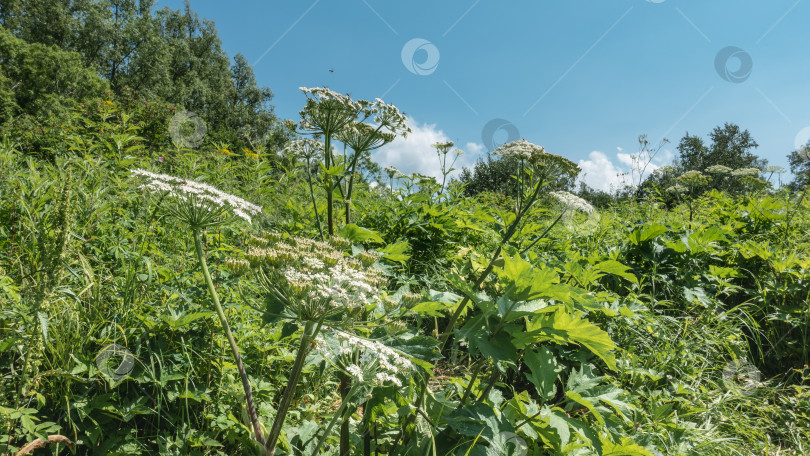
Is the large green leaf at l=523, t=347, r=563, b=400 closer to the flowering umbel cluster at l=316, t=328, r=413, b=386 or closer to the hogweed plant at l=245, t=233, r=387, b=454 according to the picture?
the flowering umbel cluster at l=316, t=328, r=413, b=386

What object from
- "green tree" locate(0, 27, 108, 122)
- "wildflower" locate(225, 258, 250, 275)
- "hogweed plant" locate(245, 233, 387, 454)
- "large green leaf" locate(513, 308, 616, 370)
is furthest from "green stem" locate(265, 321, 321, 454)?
"green tree" locate(0, 27, 108, 122)

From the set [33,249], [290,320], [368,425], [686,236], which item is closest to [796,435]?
[686,236]

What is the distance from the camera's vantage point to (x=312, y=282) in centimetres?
139

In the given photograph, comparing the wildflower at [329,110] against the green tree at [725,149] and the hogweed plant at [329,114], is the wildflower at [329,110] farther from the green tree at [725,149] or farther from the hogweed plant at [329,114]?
the green tree at [725,149]

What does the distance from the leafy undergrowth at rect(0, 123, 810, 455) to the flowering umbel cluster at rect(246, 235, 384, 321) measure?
11mm

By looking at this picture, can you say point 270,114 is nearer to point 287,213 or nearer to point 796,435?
point 287,213

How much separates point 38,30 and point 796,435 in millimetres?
59106

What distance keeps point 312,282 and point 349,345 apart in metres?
0.29

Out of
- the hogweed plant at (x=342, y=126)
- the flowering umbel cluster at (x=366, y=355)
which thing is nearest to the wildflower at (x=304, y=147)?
the hogweed plant at (x=342, y=126)

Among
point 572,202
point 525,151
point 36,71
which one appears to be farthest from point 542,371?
point 36,71

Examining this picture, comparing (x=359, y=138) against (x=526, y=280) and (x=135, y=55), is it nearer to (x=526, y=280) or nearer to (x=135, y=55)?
(x=526, y=280)

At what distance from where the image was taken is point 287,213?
4.73m

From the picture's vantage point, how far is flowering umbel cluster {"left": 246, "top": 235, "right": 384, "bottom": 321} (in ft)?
4.33

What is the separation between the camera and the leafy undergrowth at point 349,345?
155cm
